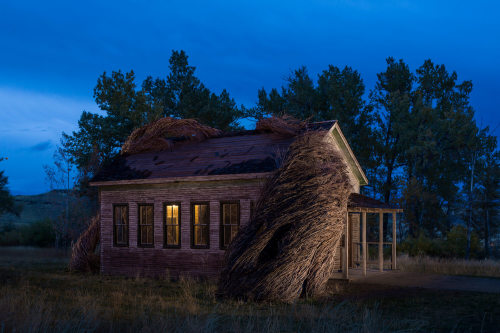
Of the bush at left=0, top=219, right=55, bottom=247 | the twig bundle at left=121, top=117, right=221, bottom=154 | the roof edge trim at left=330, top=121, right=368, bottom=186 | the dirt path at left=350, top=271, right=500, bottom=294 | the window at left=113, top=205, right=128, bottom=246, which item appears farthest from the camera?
the bush at left=0, top=219, right=55, bottom=247

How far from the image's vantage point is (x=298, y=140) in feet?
47.4

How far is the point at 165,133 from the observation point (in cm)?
2203

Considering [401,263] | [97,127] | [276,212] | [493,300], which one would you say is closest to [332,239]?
[276,212]

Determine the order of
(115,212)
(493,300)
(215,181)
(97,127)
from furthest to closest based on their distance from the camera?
(97,127) < (115,212) < (215,181) < (493,300)

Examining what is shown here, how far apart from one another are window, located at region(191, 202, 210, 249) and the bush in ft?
69.3

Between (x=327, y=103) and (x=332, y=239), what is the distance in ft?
78.3

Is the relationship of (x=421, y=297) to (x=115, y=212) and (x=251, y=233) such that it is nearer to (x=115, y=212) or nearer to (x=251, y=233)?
(x=251, y=233)

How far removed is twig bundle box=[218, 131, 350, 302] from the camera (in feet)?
42.6

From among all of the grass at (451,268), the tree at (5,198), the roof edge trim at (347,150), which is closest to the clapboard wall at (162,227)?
the grass at (451,268)

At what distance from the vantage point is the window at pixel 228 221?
17.7 metres

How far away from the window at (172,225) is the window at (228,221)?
1.85m

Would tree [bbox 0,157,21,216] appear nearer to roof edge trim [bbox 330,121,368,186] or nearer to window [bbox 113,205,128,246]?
window [bbox 113,205,128,246]

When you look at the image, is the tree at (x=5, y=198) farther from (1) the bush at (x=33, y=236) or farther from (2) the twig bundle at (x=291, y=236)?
(2) the twig bundle at (x=291, y=236)

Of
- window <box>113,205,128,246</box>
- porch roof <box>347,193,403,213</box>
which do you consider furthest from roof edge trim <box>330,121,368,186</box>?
window <box>113,205,128,246</box>
